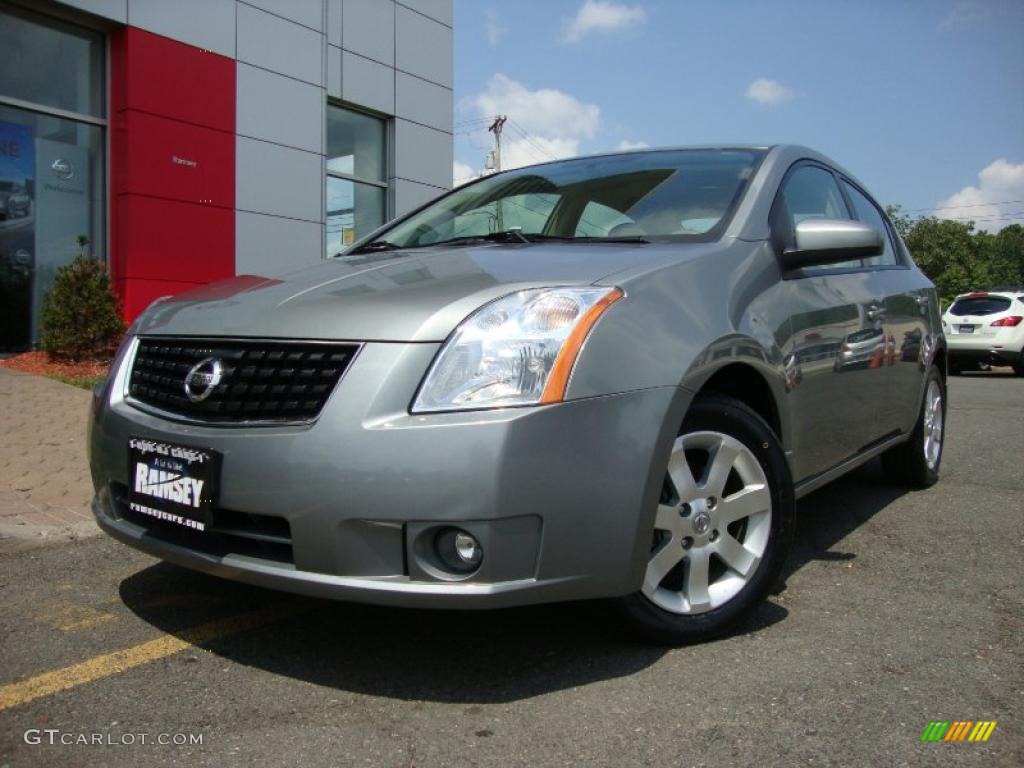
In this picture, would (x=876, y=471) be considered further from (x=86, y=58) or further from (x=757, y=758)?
(x=86, y=58)

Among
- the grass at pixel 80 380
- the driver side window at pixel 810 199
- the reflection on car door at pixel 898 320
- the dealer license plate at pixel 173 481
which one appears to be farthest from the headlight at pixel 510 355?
the grass at pixel 80 380

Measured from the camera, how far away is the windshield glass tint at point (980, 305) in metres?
15.0

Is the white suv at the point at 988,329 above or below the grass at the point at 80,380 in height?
above

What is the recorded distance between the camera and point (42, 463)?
495 cm

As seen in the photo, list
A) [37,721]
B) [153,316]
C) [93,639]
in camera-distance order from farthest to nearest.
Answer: [153,316] → [93,639] → [37,721]

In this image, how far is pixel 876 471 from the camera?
5.21 meters

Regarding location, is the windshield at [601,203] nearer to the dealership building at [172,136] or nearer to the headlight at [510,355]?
the headlight at [510,355]

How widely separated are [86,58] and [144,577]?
8.70 meters

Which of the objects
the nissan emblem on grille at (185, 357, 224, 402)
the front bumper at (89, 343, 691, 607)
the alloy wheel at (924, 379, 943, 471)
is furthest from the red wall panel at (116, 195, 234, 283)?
the front bumper at (89, 343, 691, 607)

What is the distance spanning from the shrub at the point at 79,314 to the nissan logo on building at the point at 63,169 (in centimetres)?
182

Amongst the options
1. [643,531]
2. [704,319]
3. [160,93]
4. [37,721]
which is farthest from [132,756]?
[160,93]

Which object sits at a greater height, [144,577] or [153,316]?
[153,316]

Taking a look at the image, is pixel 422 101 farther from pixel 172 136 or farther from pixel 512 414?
pixel 512 414

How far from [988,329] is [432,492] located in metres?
15.3
